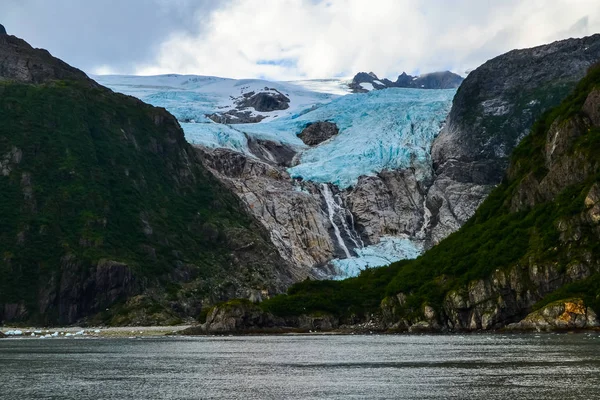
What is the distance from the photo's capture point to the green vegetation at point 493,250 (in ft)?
423

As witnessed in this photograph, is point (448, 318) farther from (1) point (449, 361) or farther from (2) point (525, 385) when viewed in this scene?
(2) point (525, 385)

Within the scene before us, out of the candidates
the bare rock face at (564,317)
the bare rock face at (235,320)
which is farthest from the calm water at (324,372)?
the bare rock face at (235,320)

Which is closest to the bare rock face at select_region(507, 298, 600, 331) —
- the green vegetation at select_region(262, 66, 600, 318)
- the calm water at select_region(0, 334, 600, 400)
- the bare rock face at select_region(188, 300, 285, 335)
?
the green vegetation at select_region(262, 66, 600, 318)

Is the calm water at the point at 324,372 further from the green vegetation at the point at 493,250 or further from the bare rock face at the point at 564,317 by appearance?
the green vegetation at the point at 493,250

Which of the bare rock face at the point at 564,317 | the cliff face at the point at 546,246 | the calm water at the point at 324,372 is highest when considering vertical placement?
the cliff face at the point at 546,246

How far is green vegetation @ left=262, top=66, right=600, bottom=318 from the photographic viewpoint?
129m

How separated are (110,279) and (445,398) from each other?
14836 cm

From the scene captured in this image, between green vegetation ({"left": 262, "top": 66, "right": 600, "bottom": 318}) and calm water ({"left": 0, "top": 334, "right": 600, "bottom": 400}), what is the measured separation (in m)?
25.2

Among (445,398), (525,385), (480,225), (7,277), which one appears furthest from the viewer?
(7,277)

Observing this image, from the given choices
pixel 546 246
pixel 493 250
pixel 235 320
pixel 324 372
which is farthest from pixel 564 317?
pixel 235 320

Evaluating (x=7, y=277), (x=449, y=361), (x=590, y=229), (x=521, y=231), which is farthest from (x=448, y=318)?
(x=7, y=277)

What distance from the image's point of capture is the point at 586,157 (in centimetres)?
13475

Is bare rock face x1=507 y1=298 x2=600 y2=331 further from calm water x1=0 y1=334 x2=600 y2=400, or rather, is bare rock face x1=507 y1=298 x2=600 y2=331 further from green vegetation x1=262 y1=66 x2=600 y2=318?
calm water x1=0 y1=334 x2=600 y2=400

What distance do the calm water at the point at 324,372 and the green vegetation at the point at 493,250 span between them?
25202 millimetres
